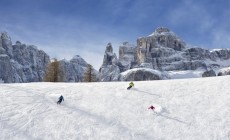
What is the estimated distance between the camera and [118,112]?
28609mm

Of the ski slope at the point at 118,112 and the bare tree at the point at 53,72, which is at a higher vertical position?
the bare tree at the point at 53,72

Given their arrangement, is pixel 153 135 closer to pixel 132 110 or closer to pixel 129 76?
pixel 132 110

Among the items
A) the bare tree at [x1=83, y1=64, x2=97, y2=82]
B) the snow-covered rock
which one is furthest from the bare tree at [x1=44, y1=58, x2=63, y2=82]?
the snow-covered rock

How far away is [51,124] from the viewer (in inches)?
994

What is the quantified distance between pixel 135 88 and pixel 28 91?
1202cm

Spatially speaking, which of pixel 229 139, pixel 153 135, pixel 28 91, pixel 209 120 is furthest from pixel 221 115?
pixel 28 91

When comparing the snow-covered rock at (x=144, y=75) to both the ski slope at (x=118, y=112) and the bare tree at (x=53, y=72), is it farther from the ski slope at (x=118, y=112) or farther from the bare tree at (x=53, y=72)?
the ski slope at (x=118, y=112)

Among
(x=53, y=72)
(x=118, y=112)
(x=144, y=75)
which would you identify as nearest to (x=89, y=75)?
(x=53, y=72)

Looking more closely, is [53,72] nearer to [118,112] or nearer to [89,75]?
[89,75]

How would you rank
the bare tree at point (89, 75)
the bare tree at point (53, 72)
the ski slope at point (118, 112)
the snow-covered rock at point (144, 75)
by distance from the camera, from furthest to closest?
the snow-covered rock at point (144, 75) < the bare tree at point (89, 75) < the bare tree at point (53, 72) < the ski slope at point (118, 112)

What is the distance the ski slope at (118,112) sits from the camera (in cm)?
2394

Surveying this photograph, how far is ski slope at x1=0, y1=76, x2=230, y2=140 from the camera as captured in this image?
78.5 feet

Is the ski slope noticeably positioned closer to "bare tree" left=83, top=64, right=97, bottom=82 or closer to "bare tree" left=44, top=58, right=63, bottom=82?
"bare tree" left=44, top=58, right=63, bottom=82

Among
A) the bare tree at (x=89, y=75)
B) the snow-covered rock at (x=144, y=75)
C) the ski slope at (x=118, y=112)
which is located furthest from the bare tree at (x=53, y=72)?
the snow-covered rock at (x=144, y=75)
